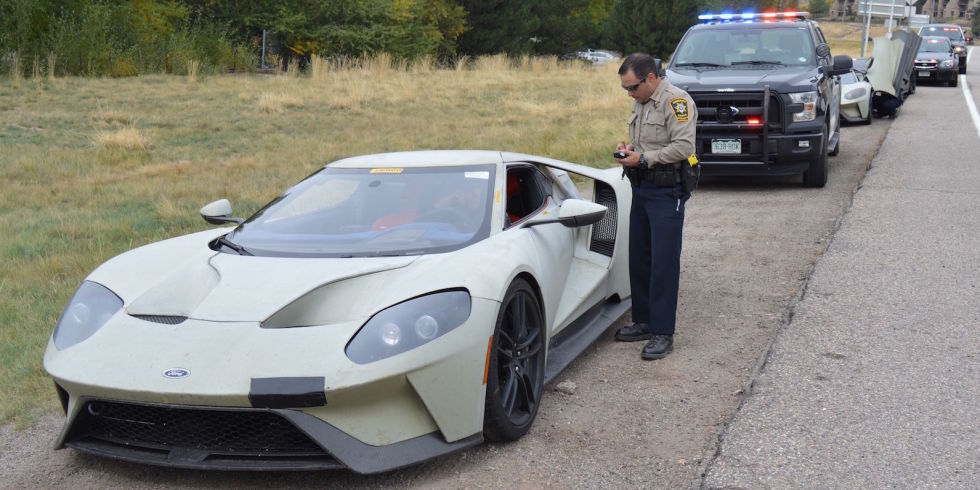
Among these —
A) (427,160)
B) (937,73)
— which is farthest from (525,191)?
(937,73)

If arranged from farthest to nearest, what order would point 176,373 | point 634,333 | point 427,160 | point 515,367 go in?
point 634,333
point 427,160
point 515,367
point 176,373

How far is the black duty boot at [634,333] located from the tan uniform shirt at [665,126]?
102 centimetres

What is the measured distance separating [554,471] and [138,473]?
5.46 ft

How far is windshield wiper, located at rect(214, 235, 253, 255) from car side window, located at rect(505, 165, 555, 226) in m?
1.40

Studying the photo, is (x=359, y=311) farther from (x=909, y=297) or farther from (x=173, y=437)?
(x=909, y=297)

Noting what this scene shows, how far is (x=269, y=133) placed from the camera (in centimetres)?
1762

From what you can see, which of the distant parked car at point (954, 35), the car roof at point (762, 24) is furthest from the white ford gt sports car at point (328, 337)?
the distant parked car at point (954, 35)

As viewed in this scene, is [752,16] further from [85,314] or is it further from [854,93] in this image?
[85,314]

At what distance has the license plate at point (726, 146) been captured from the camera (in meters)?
11.3

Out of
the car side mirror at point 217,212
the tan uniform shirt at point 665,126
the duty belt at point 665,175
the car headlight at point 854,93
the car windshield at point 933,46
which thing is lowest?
the car side mirror at point 217,212

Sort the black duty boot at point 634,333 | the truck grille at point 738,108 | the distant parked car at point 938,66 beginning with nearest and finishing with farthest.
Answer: the black duty boot at point 634,333
the truck grille at point 738,108
the distant parked car at point 938,66

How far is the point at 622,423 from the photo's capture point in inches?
176

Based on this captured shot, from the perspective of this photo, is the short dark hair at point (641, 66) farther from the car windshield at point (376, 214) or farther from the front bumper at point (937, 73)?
the front bumper at point (937, 73)

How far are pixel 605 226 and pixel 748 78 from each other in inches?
239
